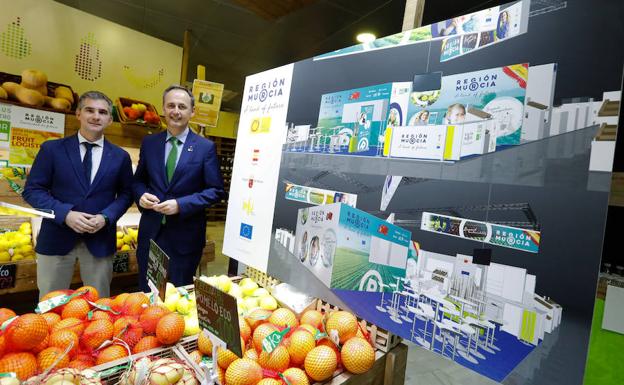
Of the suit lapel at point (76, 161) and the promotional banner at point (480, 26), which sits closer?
the promotional banner at point (480, 26)

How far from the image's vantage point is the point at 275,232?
4.91ft

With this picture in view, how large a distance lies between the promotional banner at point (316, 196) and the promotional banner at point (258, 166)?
0.11m

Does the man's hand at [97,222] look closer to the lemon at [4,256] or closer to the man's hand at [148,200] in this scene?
the man's hand at [148,200]

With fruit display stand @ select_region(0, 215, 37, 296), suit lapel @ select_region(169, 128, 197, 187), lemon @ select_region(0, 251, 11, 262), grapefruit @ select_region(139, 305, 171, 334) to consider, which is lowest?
fruit display stand @ select_region(0, 215, 37, 296)

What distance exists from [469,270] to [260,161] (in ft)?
3.29

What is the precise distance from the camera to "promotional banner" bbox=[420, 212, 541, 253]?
83cm

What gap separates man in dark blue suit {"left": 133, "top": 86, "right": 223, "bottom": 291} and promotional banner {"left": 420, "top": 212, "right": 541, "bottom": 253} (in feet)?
4.74

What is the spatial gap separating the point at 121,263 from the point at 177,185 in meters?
1.68

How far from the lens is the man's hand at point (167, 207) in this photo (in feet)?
6.37

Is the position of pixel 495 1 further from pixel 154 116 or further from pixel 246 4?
pixel 154 116

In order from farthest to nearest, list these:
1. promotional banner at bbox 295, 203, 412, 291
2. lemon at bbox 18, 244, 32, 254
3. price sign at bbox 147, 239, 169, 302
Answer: lemon at bbox 18, 244, 32, 254
price sign at bbox 147, 239, 169, 302
promotional banner at bbox 295, 203, 412, 291

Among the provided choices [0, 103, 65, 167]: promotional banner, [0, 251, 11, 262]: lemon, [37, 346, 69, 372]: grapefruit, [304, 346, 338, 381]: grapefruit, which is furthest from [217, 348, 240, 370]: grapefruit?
[0, 103, 65, 167]: promotional banner

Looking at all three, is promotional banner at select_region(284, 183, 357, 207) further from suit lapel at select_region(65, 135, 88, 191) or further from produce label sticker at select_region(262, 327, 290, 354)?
suit lapel at select_region(65, 135, 88, 191)

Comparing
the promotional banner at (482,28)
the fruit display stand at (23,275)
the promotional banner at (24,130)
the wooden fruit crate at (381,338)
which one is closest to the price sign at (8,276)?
the fruit display stand at (23,275)
